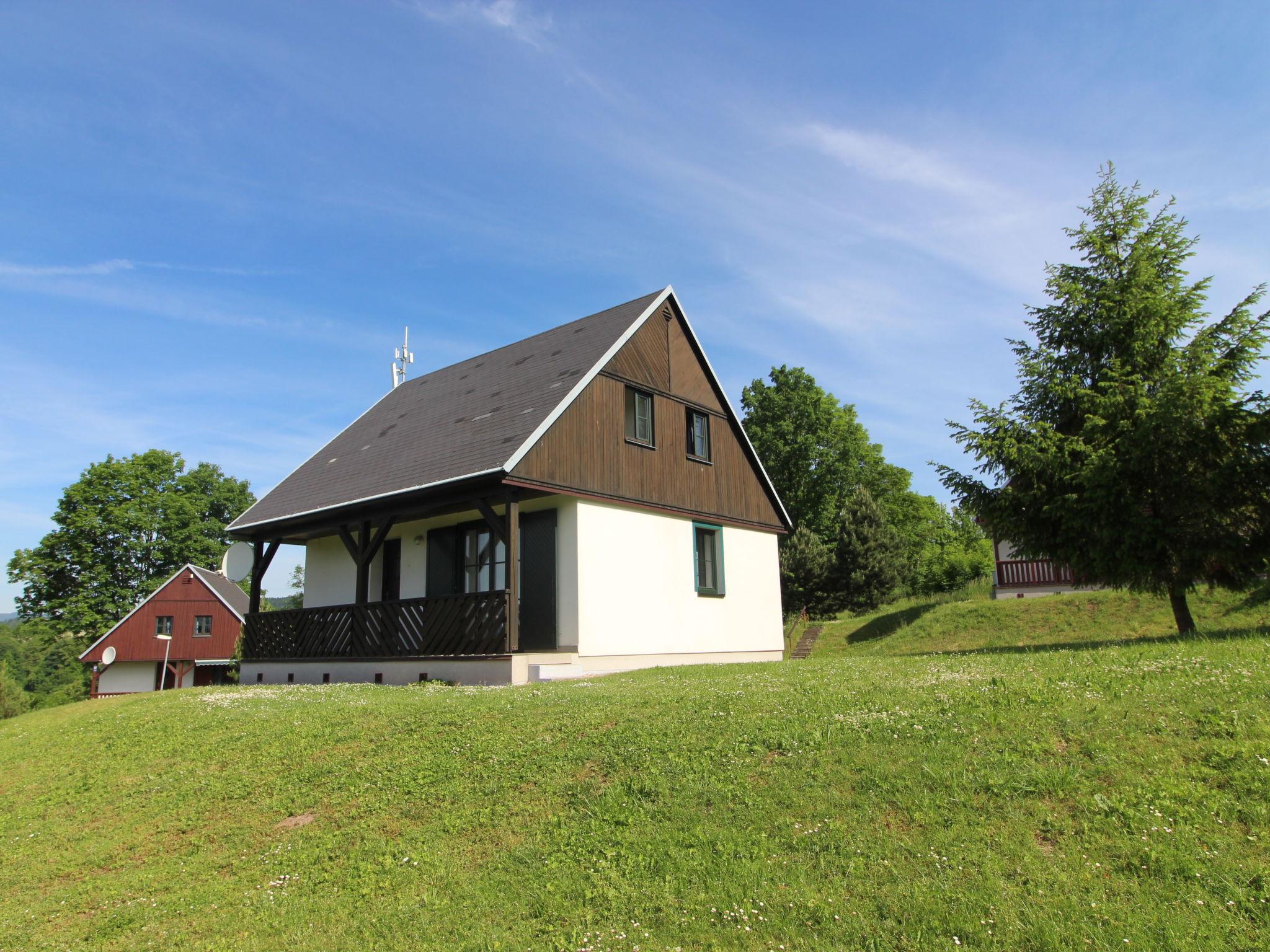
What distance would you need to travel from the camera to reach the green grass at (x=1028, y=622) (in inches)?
834

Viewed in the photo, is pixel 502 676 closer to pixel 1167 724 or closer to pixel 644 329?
pixel 644 329

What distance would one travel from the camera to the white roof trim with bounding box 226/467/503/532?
14883 millimetres

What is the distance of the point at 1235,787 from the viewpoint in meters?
5.05

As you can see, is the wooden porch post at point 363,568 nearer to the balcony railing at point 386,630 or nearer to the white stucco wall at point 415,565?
the balcony railing at point 386,630

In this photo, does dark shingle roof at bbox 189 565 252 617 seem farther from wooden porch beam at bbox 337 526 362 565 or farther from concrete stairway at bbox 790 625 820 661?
wooden porch beam at bbox 337 526 362 565

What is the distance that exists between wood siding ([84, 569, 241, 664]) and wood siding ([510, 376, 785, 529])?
3549 centimetres

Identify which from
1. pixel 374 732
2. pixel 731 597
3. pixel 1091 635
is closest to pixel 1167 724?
pixel 374 732

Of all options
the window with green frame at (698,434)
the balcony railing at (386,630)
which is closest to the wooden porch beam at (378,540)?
the balcony railing at (386,630)

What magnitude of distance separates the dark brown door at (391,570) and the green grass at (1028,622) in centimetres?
1454

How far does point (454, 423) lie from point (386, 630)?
4.84 metres

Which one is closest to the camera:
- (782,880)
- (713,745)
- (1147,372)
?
(782,880)

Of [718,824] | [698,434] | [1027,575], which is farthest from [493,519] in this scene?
[1027,575]

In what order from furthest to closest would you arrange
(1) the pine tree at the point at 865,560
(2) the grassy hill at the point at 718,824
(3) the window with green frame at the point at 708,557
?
1. (1) the pine tree at the point at 865,560
2. (3) the window with green frame at the point at 708,557
3. (2) the grassy hill at the point at 718,824

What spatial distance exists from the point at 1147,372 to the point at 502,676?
12845 mm
